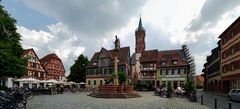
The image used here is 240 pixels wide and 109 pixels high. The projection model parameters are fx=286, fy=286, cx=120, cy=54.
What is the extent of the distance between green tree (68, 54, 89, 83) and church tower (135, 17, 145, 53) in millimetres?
17667

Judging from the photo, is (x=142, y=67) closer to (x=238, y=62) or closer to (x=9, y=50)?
(x=238, y=62)

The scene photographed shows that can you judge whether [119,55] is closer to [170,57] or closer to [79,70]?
[170,57]

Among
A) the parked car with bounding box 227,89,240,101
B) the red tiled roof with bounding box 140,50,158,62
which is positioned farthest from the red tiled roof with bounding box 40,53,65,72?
the parked car with bounding box 227,89,240,101

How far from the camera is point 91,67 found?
261 ft

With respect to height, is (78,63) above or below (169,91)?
above

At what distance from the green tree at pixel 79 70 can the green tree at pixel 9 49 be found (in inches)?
1564

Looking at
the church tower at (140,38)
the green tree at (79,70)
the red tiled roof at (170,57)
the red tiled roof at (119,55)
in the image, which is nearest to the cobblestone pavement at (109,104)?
the red tiled roof at (170,57)

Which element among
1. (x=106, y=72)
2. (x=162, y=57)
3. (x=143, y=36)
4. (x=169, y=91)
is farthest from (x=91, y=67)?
(x=169, y=91)

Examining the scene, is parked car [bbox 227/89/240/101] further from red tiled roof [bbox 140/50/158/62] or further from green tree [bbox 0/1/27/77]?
red tiled roof [bbox 140/50/158/62]

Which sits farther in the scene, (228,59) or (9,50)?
(228,59)

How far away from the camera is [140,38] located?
321ft

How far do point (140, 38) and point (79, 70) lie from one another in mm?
25095

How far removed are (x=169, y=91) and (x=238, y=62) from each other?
10.9 m

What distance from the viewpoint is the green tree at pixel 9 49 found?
3841 centimetres
